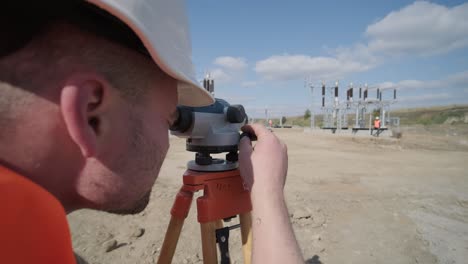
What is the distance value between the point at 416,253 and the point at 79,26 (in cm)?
289

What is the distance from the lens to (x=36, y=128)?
23.6 inches

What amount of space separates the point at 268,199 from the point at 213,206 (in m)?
0.39

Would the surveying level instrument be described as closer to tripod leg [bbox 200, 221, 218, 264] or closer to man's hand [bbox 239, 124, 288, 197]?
tripod leg [bbox 200, 221, 218, 264]

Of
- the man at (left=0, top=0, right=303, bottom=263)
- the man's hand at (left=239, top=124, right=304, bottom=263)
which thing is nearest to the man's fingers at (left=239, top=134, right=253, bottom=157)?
the man's hand at (left=239, top=124, right=304, bottom=263)

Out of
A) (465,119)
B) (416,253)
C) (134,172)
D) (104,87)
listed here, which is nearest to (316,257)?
(416,253)

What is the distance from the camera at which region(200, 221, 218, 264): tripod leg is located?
147cm

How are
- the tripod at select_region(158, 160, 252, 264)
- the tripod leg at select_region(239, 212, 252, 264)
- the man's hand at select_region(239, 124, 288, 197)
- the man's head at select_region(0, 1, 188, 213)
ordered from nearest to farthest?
the man's head at select_region(0, 1, 188, 213) < the man's hand at select_region(239, 124, 288, 197) < the tripod at select_region(158, 160, 252, 264) < the tripod leg at select_region(239, 212, 252, 264)

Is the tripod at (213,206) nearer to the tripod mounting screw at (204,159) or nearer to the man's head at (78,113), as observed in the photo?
the tripod mounting screw at (204,159)

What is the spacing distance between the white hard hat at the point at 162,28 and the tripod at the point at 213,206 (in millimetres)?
634

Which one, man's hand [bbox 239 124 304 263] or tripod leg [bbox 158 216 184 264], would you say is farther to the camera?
tripod leg [bbox 158 216 184 264]

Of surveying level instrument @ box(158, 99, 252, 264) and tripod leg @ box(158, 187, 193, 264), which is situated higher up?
surveying level instrument @ box(158, 99, 252, 264)

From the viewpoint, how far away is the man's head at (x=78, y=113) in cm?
59

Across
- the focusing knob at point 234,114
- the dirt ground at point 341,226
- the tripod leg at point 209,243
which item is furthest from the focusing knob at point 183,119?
the dirt ground at point 341,226

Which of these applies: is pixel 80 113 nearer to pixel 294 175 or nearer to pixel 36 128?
pixel 36 128
